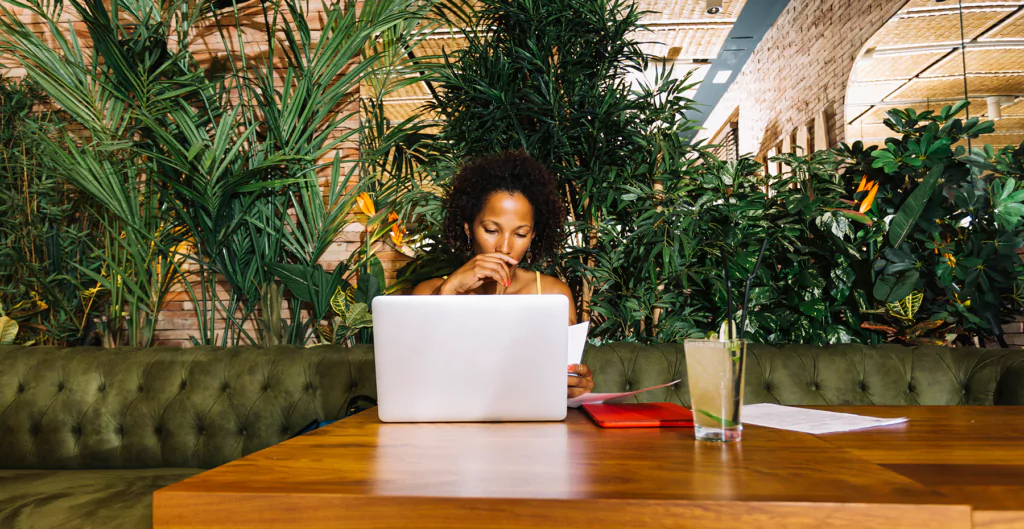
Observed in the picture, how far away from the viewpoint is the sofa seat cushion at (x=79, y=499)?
4.52 ft

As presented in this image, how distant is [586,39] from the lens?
2.49 metres

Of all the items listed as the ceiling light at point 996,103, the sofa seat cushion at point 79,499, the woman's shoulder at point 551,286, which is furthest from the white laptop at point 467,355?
the ceiling light at point 996,103

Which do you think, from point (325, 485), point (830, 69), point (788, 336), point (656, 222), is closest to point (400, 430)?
point (325, 485)

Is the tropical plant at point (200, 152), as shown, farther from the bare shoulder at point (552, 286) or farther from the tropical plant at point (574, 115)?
the bare shoulder at point (552, 286)

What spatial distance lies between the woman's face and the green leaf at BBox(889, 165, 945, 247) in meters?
1.23

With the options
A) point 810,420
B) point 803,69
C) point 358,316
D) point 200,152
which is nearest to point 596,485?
point 810,420

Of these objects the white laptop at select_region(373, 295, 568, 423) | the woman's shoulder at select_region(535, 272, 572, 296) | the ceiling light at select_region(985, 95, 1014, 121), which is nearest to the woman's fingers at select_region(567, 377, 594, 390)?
the white laptop at select_region(373, 295, 568, 423)

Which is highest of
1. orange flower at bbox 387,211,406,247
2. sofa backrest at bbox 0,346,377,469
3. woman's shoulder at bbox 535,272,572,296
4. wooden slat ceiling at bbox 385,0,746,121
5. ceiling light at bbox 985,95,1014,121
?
wooden slat ceiling at bbox 385,0,746,121

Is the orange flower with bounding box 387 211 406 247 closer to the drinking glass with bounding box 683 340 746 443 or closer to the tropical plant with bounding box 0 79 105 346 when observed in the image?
the tropical plant with bounding box 0 79 105 346

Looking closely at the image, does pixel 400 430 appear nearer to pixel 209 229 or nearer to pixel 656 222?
pixel 656 222

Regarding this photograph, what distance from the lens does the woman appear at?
1.96 metres

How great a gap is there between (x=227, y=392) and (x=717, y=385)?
1.63m

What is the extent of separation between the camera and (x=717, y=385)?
73 centimetres

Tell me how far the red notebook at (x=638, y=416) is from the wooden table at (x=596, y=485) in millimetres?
117
